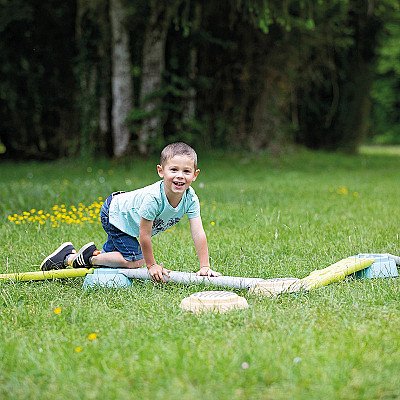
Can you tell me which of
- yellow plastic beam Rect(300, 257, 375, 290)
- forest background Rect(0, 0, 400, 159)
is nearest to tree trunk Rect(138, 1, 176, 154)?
forest background Rect(0, 0, 400, 159)

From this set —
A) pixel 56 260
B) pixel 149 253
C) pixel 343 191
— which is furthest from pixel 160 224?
pixel 343 191

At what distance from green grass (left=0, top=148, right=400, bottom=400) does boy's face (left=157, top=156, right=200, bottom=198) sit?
61 cm

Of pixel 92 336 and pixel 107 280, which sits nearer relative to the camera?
pixel 92 336

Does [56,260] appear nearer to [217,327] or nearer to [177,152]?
[177,152]

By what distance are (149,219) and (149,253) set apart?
0.21m

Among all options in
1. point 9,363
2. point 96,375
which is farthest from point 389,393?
point 9,363

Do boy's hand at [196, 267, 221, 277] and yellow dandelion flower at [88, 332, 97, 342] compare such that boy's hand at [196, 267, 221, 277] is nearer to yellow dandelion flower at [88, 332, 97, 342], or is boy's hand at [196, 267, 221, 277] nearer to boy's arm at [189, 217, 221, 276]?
boy's arm at [189, 217, 221, 276]

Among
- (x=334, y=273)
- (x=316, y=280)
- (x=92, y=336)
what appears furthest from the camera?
(x=334, y=273)

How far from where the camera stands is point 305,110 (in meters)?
22.4

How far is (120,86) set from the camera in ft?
49.1

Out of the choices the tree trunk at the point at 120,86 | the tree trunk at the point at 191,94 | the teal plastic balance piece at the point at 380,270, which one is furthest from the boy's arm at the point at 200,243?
the tree trunk at the point at 191,94

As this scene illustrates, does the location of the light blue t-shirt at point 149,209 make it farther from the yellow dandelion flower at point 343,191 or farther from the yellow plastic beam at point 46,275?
the yellow dandelion flower at point 343,191

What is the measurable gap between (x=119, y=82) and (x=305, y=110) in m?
8.60

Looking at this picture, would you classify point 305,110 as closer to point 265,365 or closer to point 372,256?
point 372,256
